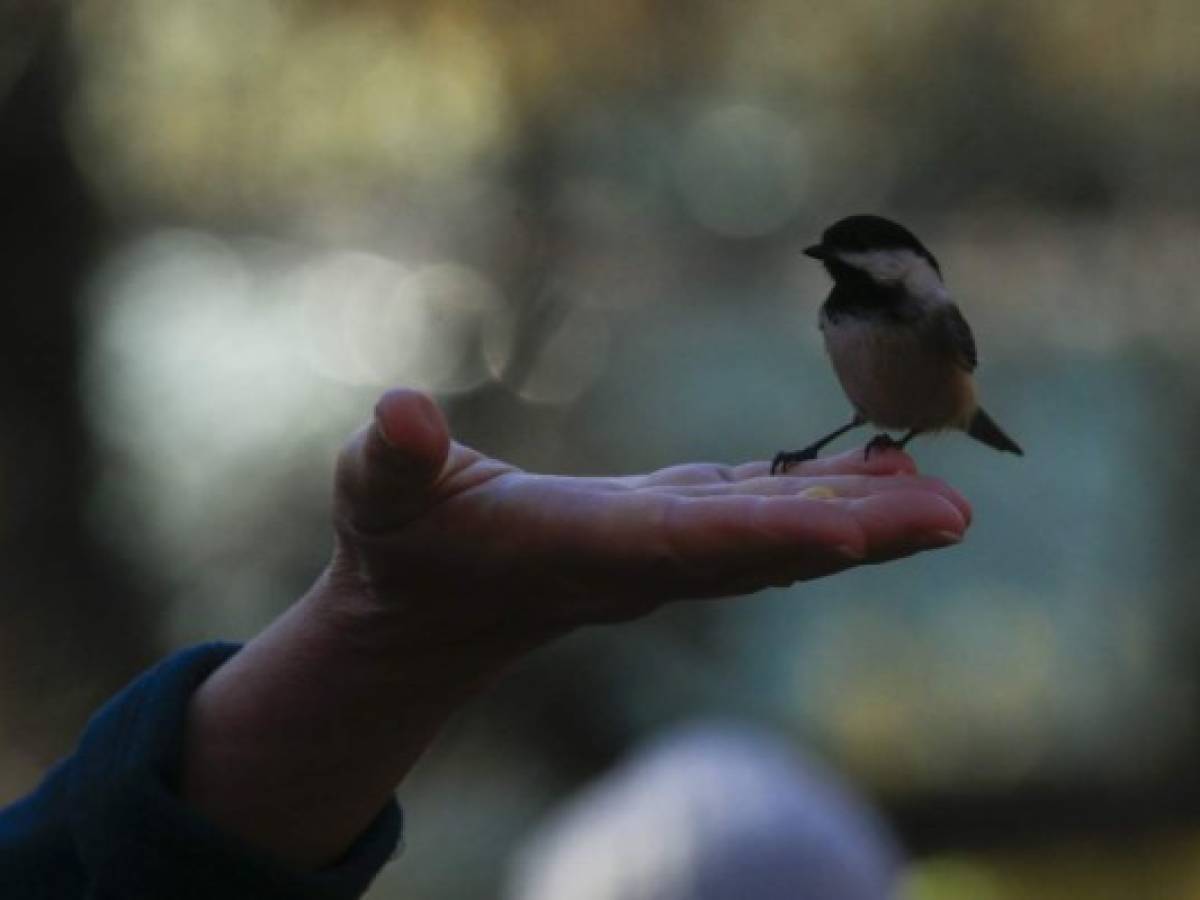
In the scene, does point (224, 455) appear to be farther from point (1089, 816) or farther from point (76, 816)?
point (76, 816)

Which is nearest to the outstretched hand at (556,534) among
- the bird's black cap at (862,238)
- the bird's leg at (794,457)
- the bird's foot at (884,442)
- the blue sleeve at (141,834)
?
the blue sleeve at (141,834)

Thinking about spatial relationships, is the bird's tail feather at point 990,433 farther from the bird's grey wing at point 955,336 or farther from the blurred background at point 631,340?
the blurred background at point 631,340

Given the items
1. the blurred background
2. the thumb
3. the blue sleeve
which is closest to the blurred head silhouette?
the blue sleeve

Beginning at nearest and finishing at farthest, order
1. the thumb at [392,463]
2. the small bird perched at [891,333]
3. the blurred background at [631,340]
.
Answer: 1. the thumb at [392,463]
2. the small bird perched at [891,333]
3. the blurred background at [631,340]

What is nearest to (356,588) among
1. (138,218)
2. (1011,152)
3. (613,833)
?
(613,833)

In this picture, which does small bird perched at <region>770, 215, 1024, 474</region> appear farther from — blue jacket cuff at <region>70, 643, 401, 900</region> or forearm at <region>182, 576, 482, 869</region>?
blue jacket cuff at <region>70, 643, 401, 900</region>

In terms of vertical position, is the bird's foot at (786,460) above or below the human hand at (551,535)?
below
